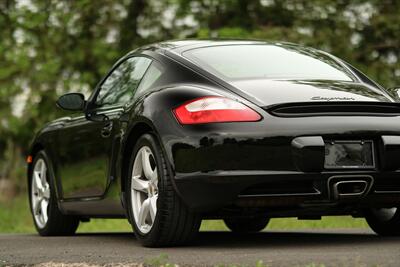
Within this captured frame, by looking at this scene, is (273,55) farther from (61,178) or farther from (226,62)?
(61,178)

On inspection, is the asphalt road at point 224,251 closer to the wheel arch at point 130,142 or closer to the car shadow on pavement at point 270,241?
the car shadow on pavement at point 270,241

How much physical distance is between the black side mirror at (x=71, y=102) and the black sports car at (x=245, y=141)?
840 millimetres

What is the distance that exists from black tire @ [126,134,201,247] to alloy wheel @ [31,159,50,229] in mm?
2520

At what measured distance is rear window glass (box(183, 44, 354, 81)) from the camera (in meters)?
6.60

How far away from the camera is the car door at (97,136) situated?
23.8 feet

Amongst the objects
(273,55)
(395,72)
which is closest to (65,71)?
(395,72)

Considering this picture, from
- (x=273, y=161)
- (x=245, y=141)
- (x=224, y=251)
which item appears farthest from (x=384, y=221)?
(x=245, y=141)

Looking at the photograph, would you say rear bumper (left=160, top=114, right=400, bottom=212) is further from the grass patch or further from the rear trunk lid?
the grass patch

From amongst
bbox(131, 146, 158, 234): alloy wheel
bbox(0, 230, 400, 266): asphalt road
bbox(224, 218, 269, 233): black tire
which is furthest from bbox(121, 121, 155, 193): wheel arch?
bbox(224, 218, 269, 233): black tire

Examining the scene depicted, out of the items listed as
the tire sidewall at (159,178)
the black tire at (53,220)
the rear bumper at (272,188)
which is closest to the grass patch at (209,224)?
the black tire at (53,220)

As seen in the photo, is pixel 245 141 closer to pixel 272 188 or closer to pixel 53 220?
pixel 272 188

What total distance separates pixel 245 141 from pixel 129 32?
1560 centimetres

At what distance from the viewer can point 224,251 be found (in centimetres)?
618

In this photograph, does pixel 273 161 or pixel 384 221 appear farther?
pixel 384 221
